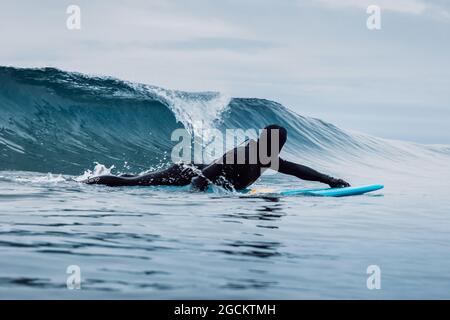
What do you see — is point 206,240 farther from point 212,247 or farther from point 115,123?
point 115,123

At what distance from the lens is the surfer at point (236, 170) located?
10.5 m

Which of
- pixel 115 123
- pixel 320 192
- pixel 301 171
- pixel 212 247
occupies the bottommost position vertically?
pixel 212 247

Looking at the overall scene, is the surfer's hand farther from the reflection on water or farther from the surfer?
the reflection on water

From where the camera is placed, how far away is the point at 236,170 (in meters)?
10.6

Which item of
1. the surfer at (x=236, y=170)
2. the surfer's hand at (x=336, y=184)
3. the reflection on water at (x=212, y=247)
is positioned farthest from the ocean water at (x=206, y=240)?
the surfer's hand at (x=336, y=184)

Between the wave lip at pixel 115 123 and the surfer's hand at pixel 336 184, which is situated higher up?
the wave lip at pixel 115 123

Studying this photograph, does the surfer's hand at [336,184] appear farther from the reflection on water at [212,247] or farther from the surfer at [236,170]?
the reflection on water at [212,247]

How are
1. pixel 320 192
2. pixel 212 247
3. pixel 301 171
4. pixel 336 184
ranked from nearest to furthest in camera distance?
pixel 212 247 < pixel 320 192 < pixel 301 171 < pixel 336 184

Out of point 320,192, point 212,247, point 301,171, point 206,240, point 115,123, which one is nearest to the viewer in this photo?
point 212,247

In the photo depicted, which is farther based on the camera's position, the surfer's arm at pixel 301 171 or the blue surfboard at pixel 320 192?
the surfer's arm at pixel 301 171

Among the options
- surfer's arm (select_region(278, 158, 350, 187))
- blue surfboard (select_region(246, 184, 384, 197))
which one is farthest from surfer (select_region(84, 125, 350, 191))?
blue surfboard (select_region(246, 184, 384, 197))

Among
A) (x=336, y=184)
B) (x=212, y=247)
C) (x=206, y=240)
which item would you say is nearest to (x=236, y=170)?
(x=336, y=184)

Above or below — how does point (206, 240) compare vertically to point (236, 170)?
below
